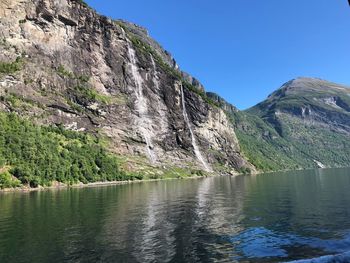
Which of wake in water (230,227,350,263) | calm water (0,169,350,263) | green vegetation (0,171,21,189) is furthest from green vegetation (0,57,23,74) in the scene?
wake in water (230,227,350,263)

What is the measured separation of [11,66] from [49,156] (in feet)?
163

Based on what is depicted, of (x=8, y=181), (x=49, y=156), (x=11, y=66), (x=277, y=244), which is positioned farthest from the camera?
(x=11, y=66)

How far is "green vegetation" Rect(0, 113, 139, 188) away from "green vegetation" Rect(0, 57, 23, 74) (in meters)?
23.0

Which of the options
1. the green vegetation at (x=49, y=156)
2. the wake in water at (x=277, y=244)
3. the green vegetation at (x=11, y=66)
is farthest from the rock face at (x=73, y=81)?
the wake in water at (x=277, y=244)

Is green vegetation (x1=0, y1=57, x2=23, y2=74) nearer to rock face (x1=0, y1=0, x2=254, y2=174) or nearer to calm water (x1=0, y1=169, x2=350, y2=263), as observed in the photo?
rock face (x1=0, y1=0, x2=254, y2=174)

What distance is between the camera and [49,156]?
12912 cm

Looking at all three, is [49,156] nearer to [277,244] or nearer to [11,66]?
[11,66]

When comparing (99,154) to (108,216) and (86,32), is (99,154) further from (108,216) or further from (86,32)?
(108,216)

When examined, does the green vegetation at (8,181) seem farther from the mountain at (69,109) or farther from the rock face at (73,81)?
the rock face at (73,81)

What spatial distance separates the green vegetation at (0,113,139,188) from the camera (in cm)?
11401

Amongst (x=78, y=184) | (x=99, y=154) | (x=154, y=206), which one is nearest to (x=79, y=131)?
(x=99, y=154)

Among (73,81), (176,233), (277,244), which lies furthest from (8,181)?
(277,244)

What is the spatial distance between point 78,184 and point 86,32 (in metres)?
Answer: 94.6

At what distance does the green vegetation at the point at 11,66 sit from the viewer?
5961 inches
